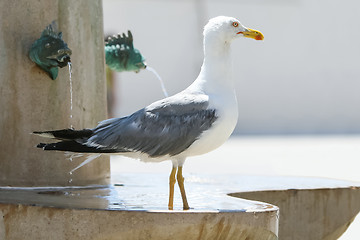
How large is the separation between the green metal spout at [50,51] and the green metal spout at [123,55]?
114 cm

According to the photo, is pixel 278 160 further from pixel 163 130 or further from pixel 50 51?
pixel 163 130

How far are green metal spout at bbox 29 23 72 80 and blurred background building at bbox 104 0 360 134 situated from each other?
16.2 m

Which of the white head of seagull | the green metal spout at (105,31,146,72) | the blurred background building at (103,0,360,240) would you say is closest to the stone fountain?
the green metal spout at (105,31,146,72)

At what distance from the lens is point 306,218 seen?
4953 mm

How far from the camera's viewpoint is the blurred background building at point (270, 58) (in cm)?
2114

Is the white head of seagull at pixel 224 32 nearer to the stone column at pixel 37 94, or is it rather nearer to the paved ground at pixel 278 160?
the stone column at pixel 37 94

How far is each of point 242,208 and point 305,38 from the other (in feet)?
60.2

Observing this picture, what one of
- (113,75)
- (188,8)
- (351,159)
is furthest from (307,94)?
(351,159)

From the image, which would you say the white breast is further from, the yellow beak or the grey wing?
the yellow beak

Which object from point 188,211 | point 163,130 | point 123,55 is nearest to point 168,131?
point 163,130

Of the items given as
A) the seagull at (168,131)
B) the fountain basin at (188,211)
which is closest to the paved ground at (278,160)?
the fountain basin at (188,211)

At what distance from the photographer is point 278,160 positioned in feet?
41.8

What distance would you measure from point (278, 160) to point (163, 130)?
894 cm

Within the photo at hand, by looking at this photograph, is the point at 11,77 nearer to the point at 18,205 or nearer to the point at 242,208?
the point at 18,205
